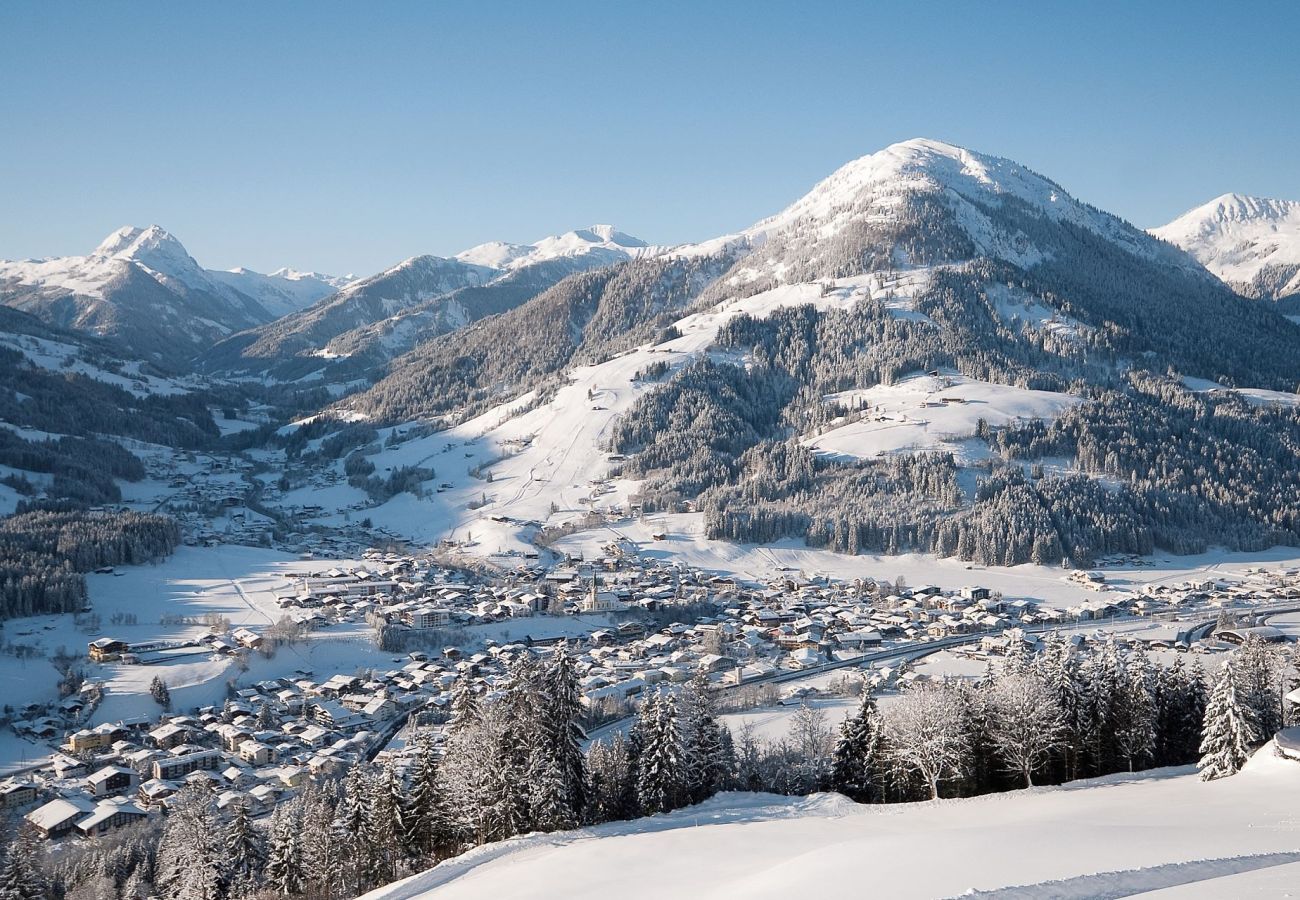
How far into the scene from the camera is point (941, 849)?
841 inches

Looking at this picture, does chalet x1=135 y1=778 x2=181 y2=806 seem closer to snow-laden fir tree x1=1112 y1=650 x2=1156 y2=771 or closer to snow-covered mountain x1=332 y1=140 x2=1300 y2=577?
snow-laden fir tree x1=1112 y1=650 x2=1156 y2=771

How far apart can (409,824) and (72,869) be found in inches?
557

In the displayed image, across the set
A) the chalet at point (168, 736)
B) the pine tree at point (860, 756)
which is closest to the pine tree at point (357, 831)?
the pine tree at point (860, 756)

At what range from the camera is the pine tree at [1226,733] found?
29250 mm

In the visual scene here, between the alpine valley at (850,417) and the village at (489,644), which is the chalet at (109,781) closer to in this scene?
the village at (489,644)

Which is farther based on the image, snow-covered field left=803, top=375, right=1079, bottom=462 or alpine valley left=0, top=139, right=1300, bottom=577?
snow-covered field left=803, top=375, right=1079, bottom=462

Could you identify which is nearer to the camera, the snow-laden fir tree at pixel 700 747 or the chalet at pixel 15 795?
the snow-laden fir tree at pixel 700 747

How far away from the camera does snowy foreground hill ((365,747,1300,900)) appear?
59.8 ft

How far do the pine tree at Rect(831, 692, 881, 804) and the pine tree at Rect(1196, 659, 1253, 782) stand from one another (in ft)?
33.5

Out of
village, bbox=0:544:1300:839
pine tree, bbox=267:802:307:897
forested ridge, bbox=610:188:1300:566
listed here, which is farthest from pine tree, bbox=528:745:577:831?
forested ridge, bbox=610:188:1300:566

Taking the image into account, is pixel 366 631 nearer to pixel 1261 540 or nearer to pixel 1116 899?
pixel 1116 899

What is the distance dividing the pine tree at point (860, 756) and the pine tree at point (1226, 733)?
10.2 metres

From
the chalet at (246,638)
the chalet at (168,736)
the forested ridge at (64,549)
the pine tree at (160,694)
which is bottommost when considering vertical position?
the chalet at (168,736)

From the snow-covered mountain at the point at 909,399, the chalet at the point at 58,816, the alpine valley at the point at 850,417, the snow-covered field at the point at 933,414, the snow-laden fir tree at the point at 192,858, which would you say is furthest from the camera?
the snow-covered field at the point at 933,414
